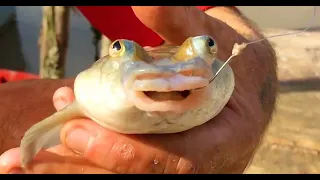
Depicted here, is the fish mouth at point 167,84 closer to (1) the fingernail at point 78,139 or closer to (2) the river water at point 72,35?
(1) the fingernail at point 78,139

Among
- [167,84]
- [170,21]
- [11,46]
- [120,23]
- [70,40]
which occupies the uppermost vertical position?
[167,84]

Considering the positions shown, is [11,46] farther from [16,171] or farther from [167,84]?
[167,84]

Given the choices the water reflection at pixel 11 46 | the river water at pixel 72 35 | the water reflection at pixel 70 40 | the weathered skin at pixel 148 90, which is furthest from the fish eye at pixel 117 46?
the water reflection at pixel 11 46

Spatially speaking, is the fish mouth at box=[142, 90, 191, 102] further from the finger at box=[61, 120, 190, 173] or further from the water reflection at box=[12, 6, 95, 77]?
the water reflection at box=[12, 6, 95, 77]

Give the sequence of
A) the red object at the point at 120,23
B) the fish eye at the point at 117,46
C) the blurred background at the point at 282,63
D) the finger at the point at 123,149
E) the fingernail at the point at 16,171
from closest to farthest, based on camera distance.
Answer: the fish eye at the point at 117,46 → the finger at the point at 123,149 → the fingernail at the point at 16,171 → the red object at the point at 120,23 → the blurred background at the point at 282,63

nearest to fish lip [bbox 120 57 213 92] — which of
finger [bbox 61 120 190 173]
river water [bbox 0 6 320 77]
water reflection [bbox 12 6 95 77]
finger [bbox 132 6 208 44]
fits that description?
finger [bbox 61 120 190 173]

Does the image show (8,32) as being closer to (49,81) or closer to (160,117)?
(49,81)

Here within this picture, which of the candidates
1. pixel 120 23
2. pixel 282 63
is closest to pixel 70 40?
pixel 282 63
